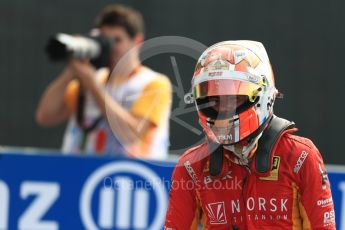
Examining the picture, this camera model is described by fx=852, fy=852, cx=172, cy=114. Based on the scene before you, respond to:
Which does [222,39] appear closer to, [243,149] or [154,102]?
[154,102]

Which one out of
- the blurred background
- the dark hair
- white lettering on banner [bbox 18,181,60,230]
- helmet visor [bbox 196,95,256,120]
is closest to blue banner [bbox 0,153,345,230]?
white lettering on banner [bbox 18,181,60,230]

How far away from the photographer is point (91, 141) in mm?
6367

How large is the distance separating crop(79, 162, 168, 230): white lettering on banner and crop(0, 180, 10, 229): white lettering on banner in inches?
21.6

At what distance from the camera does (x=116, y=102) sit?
20.0ft

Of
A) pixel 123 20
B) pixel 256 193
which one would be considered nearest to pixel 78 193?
pixel 123 20

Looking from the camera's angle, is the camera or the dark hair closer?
the camera

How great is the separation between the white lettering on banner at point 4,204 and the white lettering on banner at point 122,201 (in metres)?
0.55

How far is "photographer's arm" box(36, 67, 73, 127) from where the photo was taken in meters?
6.41

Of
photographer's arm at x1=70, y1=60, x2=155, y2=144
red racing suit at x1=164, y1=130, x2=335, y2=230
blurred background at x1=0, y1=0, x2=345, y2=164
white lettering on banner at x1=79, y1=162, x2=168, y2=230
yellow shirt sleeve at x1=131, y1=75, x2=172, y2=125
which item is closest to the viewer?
red racing suit at x1=164, y1=130, x2=335, y2=230

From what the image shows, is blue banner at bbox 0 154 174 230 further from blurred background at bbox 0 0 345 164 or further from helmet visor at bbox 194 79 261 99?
helmet visor at bbox 194 79 261 99

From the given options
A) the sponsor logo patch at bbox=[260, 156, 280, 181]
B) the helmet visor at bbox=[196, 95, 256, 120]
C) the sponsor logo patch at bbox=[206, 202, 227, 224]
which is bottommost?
the sponsor logo patch at bbox=[206, 202, 227, 224]

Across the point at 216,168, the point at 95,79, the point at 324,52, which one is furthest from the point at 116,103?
the point at 324,52

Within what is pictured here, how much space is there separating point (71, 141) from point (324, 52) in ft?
9.99

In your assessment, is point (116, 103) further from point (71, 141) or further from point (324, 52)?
point (324, 52)
